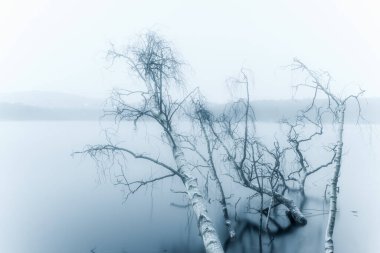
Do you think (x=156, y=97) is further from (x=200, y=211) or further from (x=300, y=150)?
(x=300, y=150)

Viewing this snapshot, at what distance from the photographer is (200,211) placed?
1045 centimetres

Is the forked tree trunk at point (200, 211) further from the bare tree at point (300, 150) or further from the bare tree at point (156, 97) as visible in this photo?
the bare tree at point (300, 150)

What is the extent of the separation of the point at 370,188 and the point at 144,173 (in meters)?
17.6

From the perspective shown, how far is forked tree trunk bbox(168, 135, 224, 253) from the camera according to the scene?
9.53m

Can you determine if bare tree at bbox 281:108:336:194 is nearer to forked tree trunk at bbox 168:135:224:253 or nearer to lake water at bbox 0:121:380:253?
lake water at bbox 0:121:380:253

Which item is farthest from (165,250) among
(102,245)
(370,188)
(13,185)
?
(13,185)

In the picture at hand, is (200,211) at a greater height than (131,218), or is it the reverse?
(200,211)

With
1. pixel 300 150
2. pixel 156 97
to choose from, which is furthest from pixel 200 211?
pixel 300 150

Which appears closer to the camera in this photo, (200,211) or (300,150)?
(200,211)

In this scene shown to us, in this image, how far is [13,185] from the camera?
31.0 metres

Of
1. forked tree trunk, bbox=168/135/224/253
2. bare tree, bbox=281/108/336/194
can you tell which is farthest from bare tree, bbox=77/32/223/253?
bare tree, bbox=281/108/336/194

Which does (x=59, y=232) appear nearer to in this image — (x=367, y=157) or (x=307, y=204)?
(x=307, y=204)

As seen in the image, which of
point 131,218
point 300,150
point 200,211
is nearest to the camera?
point 200,211

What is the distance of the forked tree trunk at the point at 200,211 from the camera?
953 centimetres
